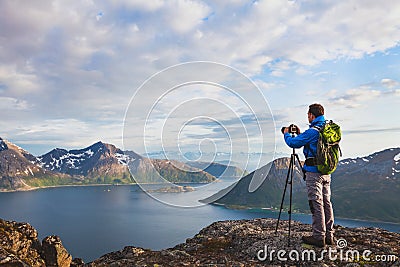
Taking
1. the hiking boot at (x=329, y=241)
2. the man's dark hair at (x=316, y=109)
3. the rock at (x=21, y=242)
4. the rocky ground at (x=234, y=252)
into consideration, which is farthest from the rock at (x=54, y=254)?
the man's dark hair at (x=316, y=109)

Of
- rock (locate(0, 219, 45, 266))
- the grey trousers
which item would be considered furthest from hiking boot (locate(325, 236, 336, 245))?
rock (locate(0, 219, 45, 266))

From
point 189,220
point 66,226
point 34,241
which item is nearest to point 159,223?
point 189,220

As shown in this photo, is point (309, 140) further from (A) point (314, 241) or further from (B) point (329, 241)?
(B) point (329, 241)

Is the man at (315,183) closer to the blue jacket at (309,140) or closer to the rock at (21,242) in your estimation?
the blue jacket at (309,140)

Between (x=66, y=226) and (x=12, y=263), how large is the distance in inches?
6908

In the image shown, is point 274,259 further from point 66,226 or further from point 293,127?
point 66,226

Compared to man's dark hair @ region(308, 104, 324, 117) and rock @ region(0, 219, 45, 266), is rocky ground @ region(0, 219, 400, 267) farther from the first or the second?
man's dark hair @ region(308, 104, 324, 117)

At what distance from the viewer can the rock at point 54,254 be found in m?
11.4

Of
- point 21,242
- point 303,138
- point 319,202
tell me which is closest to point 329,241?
point 319,202

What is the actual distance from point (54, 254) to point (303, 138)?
10339mm

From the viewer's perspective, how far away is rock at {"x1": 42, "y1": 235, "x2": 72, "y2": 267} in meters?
11.4

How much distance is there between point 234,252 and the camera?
12047 mm

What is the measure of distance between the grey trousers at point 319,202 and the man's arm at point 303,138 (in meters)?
1.21

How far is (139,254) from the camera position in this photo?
11828mm
